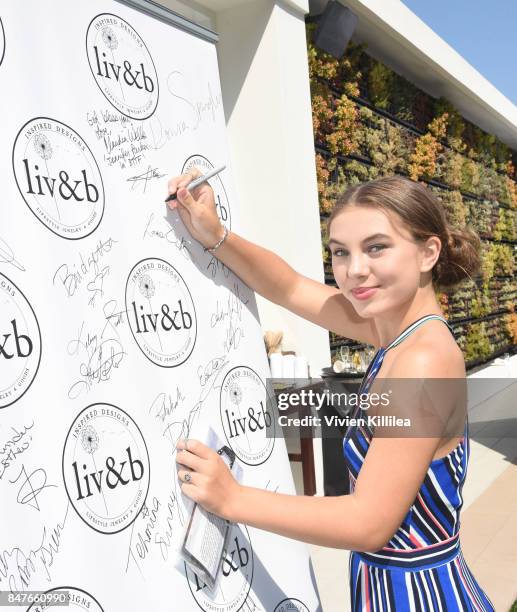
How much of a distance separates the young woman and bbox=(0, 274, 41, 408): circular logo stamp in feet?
1.18

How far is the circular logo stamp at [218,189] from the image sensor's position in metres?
1.54

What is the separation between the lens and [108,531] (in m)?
1.08

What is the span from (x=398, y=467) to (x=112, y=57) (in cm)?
98

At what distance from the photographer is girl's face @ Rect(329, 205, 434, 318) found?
1.40 metres

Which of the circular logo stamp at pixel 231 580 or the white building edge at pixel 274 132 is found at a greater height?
the white building edge at pixel 274 132

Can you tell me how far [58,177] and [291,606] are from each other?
3.48 ft

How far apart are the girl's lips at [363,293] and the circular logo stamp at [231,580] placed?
1.83 ft

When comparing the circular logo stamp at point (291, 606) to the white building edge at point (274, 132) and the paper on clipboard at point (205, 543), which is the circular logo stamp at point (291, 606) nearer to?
the paper on clipboard at point (205, 543)

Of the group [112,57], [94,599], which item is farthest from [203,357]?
[112,57]
